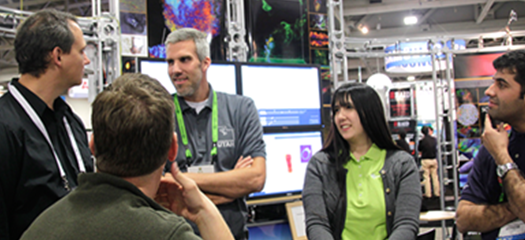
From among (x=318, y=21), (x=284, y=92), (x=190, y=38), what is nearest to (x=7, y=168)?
(x=190, y=38)

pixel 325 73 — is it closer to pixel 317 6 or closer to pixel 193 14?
pixel 317 6

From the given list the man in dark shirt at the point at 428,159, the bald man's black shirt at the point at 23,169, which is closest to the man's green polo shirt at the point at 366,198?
the bald man's black shirt at the point at 23,169

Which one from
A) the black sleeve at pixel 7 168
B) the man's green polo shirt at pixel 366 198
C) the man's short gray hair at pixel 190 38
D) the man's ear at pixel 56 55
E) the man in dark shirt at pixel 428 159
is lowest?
the man in dark shirt at pixel 428 159

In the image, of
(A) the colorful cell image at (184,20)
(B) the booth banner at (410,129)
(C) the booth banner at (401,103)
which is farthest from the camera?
(C) the booth banner at (401,103)

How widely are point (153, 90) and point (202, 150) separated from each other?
1.16 meters

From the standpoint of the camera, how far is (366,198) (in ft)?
6.50

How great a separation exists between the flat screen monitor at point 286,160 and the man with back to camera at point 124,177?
7.88 feet

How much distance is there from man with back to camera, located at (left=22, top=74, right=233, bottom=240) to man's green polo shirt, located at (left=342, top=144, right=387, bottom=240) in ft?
4.32

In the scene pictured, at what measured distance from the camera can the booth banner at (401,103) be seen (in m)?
10.2

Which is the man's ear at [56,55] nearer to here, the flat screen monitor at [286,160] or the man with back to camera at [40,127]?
the man with back to camera at [40,127]

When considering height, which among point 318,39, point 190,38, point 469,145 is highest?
point 318,39

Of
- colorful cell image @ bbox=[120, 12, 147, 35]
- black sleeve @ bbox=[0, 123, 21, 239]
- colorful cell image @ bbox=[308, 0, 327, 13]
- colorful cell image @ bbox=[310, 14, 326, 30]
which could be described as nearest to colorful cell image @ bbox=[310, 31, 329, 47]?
colorful cell image @ bbox=[310, 14, 326, 30]

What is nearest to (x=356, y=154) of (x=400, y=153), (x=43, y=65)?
(x=400, y=153)

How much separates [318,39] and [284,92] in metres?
1.52
